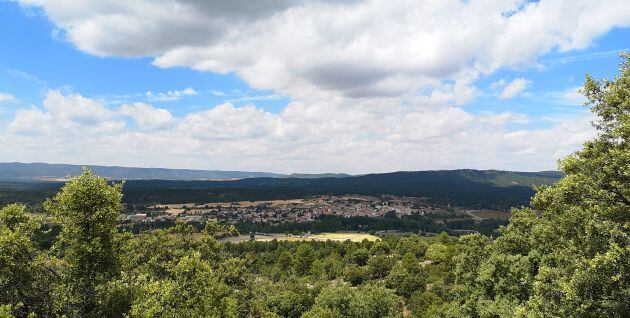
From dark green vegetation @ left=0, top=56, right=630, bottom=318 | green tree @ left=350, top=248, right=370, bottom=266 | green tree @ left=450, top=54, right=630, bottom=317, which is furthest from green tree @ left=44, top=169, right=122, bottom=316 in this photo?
green tree @ left=350, top=248, right=370, bottom=266

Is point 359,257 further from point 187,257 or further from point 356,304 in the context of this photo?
point 187,257

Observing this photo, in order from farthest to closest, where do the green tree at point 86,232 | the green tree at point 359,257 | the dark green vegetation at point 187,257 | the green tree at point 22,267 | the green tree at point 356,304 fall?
the green tree at point 359,257 < the green tree at point 356,304 < the green tree at point 86,232 < the dark green vegetation at point 187,257 < the green tree at point 22,267

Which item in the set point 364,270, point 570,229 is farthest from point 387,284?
point 570,229

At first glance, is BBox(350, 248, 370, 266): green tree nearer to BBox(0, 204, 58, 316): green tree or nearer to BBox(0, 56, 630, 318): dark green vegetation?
BBox(0, 56, 630, 318): dark green vegetation

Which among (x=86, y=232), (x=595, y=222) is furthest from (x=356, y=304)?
(x=86, y=232)

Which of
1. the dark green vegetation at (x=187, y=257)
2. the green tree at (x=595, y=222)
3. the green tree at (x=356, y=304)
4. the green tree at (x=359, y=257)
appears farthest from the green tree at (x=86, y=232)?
the green tree at (x=359, y=257)

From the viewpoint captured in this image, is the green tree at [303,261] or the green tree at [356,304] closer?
the green tree at [356,304]

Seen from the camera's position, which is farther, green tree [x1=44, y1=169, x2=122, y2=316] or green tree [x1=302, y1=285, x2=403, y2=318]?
green tree [x1=302, y1=285, x2=403, y2=318]

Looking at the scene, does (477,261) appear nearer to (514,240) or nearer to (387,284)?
(514,240)

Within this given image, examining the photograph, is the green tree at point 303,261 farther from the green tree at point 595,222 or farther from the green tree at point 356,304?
the green tree at point 595,222
